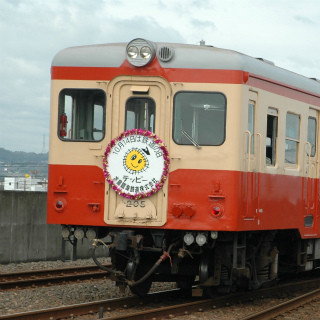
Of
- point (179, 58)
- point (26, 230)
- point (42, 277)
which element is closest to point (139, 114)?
point (179, 58)

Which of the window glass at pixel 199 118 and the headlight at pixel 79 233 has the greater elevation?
the window glass at pixel 199 118

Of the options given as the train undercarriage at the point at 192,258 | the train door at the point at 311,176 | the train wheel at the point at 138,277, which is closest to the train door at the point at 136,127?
the train undercarriage at the point at 192,258

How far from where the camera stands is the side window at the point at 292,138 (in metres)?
12.3

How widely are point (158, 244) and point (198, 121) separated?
5.50ft

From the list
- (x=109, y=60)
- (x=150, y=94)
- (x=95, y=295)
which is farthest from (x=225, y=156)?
(x=95, y=295)

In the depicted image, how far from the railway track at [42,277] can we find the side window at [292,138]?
447 centimetres

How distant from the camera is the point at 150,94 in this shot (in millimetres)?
10969

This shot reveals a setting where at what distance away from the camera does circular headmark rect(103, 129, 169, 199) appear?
1080cm

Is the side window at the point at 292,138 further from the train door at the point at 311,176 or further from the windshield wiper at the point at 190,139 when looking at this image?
the windshield wiper at the point at 190,139

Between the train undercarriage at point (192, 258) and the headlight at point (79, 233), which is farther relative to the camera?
the headlight at point (79, 233)

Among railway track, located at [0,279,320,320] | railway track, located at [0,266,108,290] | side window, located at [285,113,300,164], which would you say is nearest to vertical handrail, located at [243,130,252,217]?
side window, located at [285,113,300,164]

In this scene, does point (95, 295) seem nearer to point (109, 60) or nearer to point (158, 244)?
point (158, 244)

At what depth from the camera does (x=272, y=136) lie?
11.9 metres

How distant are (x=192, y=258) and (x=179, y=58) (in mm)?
2641
